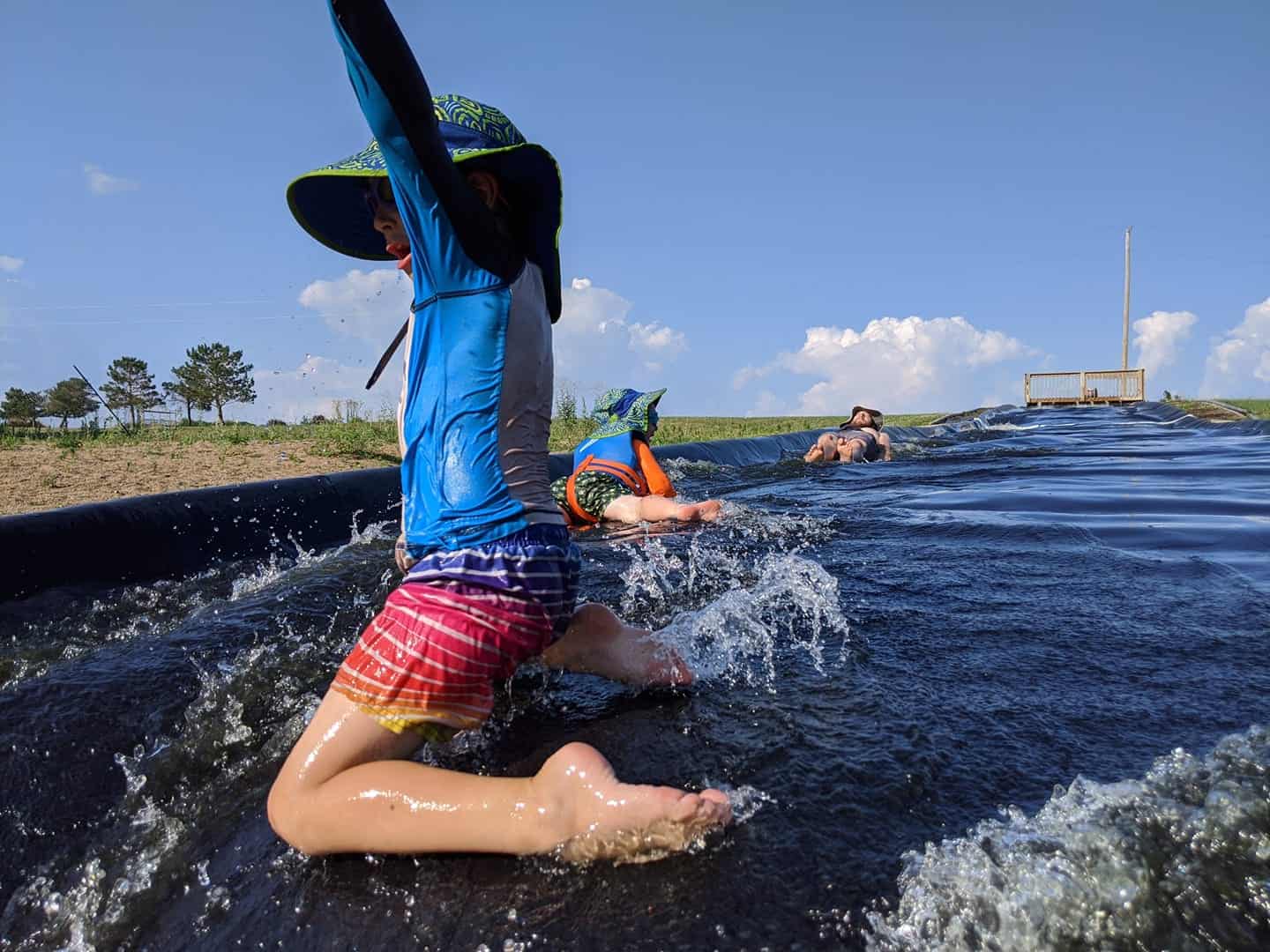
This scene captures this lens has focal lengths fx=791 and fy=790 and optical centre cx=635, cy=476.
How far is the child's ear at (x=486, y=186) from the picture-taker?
195 cm

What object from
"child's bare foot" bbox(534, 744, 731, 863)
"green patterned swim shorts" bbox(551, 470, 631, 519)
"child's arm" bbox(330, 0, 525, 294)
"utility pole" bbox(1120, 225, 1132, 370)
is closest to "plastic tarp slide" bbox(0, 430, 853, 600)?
"green patterned swim shorts" bbox(551, 470, 631, 519)

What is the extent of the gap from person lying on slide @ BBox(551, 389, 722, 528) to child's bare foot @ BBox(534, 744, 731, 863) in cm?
409

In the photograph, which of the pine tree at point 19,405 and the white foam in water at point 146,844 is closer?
the white foam in water at point 146,844

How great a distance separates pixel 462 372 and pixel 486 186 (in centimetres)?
50

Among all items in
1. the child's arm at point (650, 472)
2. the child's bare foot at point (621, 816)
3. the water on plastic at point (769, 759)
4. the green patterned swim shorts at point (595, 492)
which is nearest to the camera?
the water on plastic at point (769, 759)

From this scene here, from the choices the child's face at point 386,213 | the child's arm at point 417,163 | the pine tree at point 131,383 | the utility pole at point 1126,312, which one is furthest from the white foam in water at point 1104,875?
the pine tree at point 131,383

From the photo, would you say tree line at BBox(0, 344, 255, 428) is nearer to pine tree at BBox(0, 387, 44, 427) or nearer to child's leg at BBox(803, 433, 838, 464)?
pine tree at BBox(0, 387, 44, 427)

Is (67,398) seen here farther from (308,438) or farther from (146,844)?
(146,844)

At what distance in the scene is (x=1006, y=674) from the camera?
233 centimetres

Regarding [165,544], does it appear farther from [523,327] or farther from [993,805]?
[993,805]

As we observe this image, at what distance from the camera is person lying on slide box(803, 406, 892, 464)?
1114cm

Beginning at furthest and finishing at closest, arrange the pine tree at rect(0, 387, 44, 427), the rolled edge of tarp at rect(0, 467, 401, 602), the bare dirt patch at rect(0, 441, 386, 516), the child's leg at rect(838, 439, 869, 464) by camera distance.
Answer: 1. the pine tree at rect(0, 387, 44, 427)
2. the child's leg at rect(838, 439, 869, 464)
3. the bare dirt patch at rect(0, 441, 386, 516)
4. the rolled edge of tarp at rect(0, 467, 401, 602)

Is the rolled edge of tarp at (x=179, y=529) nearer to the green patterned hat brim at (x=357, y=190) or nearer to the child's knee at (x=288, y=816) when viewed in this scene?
the green patterned hat brim at (x=357, y=190)

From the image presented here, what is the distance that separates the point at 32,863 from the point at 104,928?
42 centimetres
